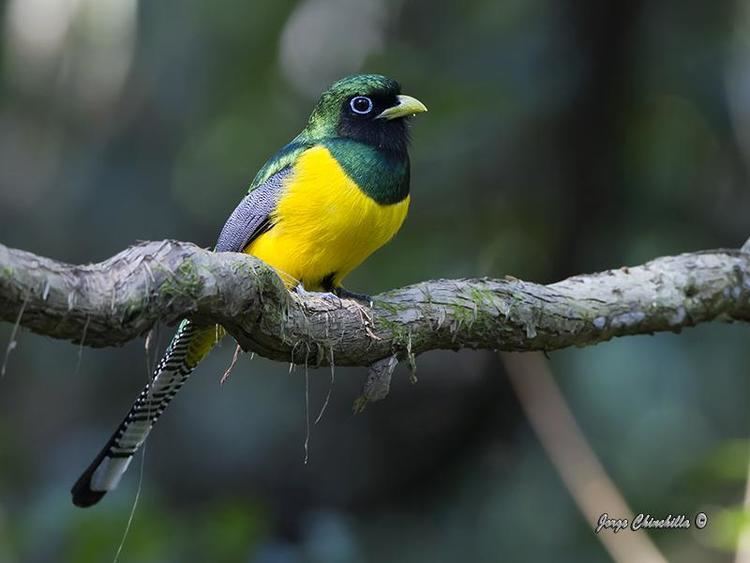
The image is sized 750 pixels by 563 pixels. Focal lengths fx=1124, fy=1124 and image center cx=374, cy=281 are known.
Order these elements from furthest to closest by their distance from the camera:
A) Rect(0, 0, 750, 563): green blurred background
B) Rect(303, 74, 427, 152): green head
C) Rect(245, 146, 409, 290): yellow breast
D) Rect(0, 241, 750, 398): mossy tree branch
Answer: Rect(0, 0, 750, 563): green blurred background < Rect(303, 74, 427, 152): green head < Rect(245, 146, 409, 290): yellow breast < Rect(0, 241, 750, 398): mossy tree branch

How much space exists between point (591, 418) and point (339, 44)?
3243 millimetres

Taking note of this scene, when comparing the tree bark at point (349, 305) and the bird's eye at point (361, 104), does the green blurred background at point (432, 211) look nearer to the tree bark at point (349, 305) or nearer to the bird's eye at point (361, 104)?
the tree bark at point (349, 305)

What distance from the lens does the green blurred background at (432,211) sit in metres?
6.96

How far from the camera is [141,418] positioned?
4.42 m

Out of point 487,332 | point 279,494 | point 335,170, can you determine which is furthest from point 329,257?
point 279,494

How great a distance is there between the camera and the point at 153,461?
779cm

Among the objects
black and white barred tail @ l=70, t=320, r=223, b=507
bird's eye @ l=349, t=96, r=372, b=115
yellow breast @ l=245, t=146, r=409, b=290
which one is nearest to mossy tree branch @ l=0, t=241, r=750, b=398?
yellow breast @ l=245, t=146, r=409, b=290

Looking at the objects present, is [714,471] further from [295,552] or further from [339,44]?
[339,44]

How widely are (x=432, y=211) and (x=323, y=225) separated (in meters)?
3.36

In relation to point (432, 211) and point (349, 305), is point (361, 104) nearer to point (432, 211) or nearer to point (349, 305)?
point (349, 305)

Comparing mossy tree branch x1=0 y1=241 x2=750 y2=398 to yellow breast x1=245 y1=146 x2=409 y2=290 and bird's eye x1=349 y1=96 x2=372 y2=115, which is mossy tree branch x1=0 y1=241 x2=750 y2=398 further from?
Answer: bird's eye x1=349 y1=96 x2=372 y2=115

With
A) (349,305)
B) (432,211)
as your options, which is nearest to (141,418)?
(349,305)

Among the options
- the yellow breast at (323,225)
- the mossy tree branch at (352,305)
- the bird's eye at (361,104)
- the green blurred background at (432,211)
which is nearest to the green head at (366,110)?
the bird's eye at (361,104)

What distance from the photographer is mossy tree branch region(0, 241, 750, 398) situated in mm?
2592
